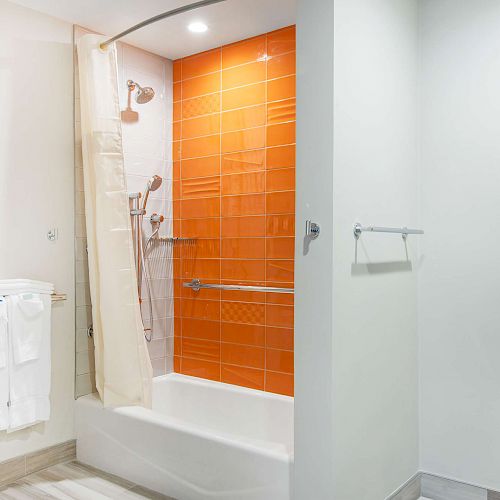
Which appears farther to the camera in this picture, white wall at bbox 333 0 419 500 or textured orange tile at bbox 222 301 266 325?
textured orange tile at bbox 222 301 266 325

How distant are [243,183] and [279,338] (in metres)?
0.93

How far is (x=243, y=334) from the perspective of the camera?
3.17 metres

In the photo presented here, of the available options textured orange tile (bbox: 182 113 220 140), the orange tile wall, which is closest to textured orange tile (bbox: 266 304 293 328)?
the orange tile wall

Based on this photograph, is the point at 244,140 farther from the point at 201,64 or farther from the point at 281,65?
the point at 201,64

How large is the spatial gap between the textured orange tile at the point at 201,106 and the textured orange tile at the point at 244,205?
0.58 meters

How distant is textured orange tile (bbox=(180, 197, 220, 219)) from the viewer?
10.7 feet

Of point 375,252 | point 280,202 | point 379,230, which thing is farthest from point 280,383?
point 379,230

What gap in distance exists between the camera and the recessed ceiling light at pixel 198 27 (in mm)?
2975

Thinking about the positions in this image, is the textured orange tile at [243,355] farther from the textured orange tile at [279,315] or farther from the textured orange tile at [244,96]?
the textured orange tile at [244,96]

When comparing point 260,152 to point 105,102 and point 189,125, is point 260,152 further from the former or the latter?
point 105,102

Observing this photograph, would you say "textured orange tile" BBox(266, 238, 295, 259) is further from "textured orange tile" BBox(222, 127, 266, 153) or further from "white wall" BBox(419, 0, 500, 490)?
"white wall" BBox(419, 0, 500, 490)

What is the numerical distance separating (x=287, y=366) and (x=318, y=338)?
3.58 ft

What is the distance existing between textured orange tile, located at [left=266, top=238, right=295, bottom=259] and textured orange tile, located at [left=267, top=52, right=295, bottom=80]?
3.08ft

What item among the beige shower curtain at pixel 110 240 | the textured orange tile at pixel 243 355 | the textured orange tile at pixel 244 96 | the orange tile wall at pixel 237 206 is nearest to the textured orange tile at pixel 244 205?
the orange tile wall at pixel 237 206
